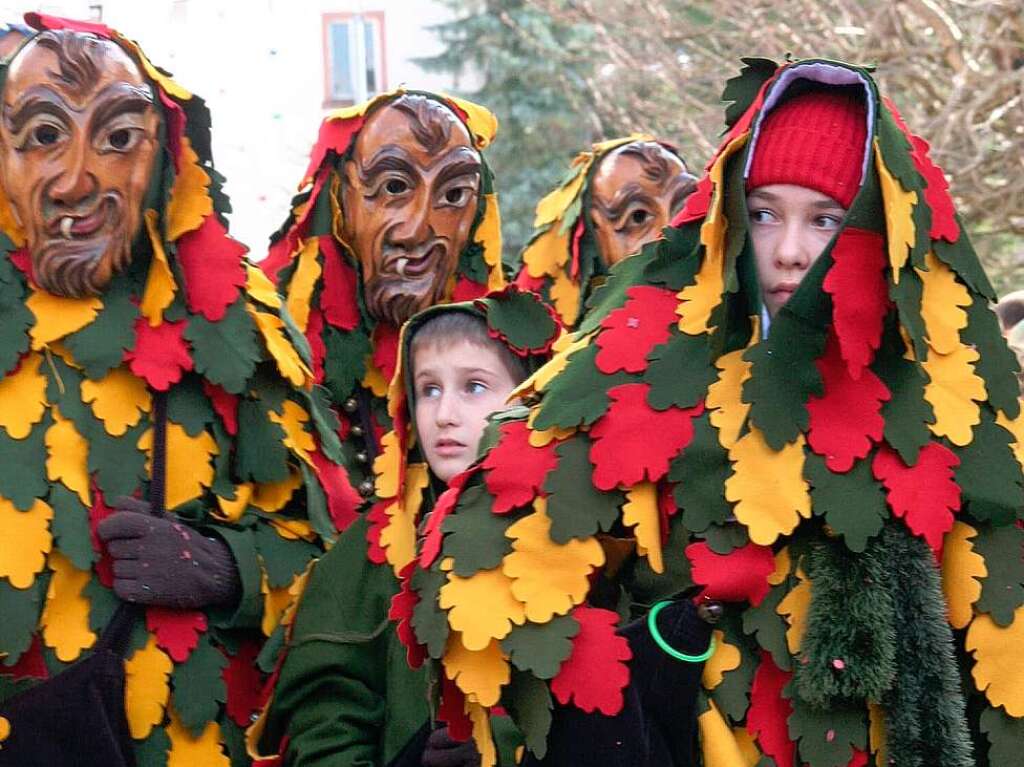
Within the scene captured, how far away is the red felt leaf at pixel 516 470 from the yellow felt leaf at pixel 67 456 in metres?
1.16

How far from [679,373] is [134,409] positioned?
141 centimetres

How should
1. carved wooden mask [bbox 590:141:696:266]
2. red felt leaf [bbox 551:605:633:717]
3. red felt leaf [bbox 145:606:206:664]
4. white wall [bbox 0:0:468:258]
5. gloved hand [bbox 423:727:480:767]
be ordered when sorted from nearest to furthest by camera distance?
red felt leaf [bbox 551:605:633:717], gloved hand [bbox 423:727:480:767], red felt leaf [bbox 145:606:206:664], carved wooden mask [bbox 590:141:696:266], white wall [bbox 0:0:468:258]

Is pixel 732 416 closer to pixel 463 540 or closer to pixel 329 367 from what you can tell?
pixel 463 540

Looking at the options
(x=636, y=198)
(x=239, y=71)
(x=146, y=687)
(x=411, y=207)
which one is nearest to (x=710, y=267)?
(x=146, y=687)

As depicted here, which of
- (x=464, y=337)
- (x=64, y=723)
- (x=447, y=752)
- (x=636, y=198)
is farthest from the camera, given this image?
(x=636, y=198)

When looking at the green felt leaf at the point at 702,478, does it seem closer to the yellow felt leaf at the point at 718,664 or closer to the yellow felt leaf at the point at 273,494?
the yellow felt leaf at the point at 718,664

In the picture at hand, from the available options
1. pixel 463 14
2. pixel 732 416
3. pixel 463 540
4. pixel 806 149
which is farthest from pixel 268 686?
pixel 463 14

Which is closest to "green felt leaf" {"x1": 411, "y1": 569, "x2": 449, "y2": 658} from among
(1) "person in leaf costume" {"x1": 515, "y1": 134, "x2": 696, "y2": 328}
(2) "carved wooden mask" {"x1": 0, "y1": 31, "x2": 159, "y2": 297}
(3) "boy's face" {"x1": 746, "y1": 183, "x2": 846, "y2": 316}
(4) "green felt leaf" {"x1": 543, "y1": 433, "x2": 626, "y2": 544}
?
(4) "green felt leaf" {"x1": 543, "y1": 433, "x2": 626, "y2": 544}

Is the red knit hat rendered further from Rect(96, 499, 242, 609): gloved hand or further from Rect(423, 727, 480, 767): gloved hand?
Rect(96, 499, 242, 609): gloved hand

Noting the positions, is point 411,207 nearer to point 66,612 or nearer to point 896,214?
point 66,612

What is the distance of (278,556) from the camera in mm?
3998

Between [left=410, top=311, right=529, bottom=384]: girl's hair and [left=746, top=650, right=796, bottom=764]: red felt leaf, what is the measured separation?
1180 mm

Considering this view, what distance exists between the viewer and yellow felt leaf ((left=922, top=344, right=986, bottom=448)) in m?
3.00

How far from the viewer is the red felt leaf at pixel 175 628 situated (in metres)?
3.79
